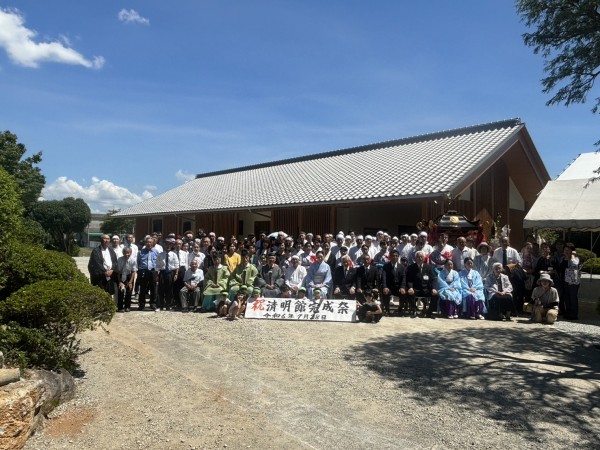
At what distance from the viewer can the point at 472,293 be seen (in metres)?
9.17

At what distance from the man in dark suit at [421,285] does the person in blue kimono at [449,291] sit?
5.4 inches

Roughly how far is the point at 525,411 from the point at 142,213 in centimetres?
2184

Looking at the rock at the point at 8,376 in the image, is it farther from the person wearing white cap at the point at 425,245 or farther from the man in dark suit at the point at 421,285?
the person wearing white cap at the point at 425,245

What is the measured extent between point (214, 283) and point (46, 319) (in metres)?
4.93

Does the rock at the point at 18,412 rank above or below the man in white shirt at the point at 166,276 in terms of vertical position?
below

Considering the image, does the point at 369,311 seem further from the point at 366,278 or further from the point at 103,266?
the point at 103,266

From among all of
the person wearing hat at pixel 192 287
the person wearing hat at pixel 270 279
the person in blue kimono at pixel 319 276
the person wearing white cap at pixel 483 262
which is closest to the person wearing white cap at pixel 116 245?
the person wearing hat at pixel 192 287

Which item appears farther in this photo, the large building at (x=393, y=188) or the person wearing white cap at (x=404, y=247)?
the large building at (x=393, y=188)

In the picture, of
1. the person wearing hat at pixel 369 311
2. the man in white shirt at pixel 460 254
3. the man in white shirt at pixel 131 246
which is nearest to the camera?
the person wearing hat at pixel 369 311

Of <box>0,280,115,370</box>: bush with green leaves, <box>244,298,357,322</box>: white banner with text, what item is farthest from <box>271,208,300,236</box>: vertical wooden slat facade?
<box>0,280,115,370</box>: bush with green leaves

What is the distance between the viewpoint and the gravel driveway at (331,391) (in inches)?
150

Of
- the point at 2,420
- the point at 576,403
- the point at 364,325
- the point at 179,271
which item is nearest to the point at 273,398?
the point at 2,420

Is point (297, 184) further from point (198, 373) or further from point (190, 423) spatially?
point (190, 423)

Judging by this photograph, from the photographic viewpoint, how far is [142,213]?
2366 cm
